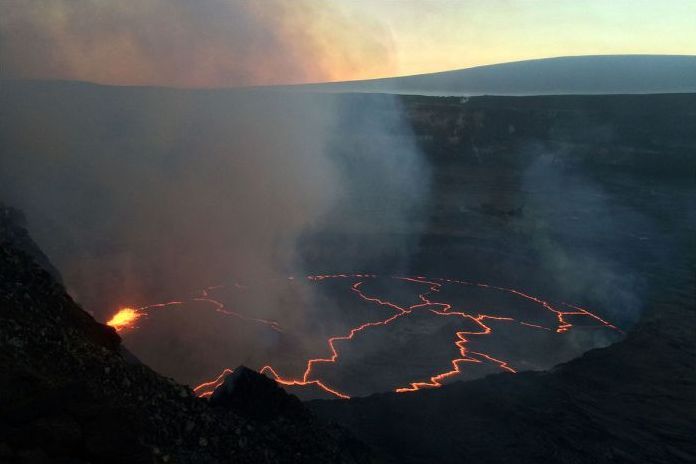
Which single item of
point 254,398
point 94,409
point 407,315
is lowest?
point 94,409

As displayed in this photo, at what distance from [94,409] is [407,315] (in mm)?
11764

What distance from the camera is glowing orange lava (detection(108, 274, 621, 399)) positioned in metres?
11.3

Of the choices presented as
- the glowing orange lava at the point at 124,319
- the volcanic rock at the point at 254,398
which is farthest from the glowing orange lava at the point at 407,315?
the volcanic rock at the point at 254,398

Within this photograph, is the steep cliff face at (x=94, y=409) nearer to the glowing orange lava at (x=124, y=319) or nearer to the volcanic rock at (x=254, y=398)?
the volcanic rock at (x=254, y=398)

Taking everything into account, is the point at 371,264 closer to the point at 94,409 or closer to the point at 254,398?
the point at 254,398

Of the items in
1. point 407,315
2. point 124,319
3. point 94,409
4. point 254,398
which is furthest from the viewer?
point 407,315

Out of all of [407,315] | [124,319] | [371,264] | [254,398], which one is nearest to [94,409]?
[254,398]

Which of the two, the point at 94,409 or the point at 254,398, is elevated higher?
the point at 254,398

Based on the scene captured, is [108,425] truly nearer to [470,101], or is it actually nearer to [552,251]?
[552,251]

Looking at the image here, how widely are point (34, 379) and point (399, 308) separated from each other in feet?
40.3

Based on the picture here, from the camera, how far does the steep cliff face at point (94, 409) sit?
162 inches

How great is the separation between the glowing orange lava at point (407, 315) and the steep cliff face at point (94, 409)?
11.2ft

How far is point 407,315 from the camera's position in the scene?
15.5m

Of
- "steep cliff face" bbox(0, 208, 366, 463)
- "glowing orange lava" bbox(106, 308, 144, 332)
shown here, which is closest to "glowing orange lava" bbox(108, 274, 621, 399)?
"glowing orange lava" bbox(106, 308, 144, 332)
